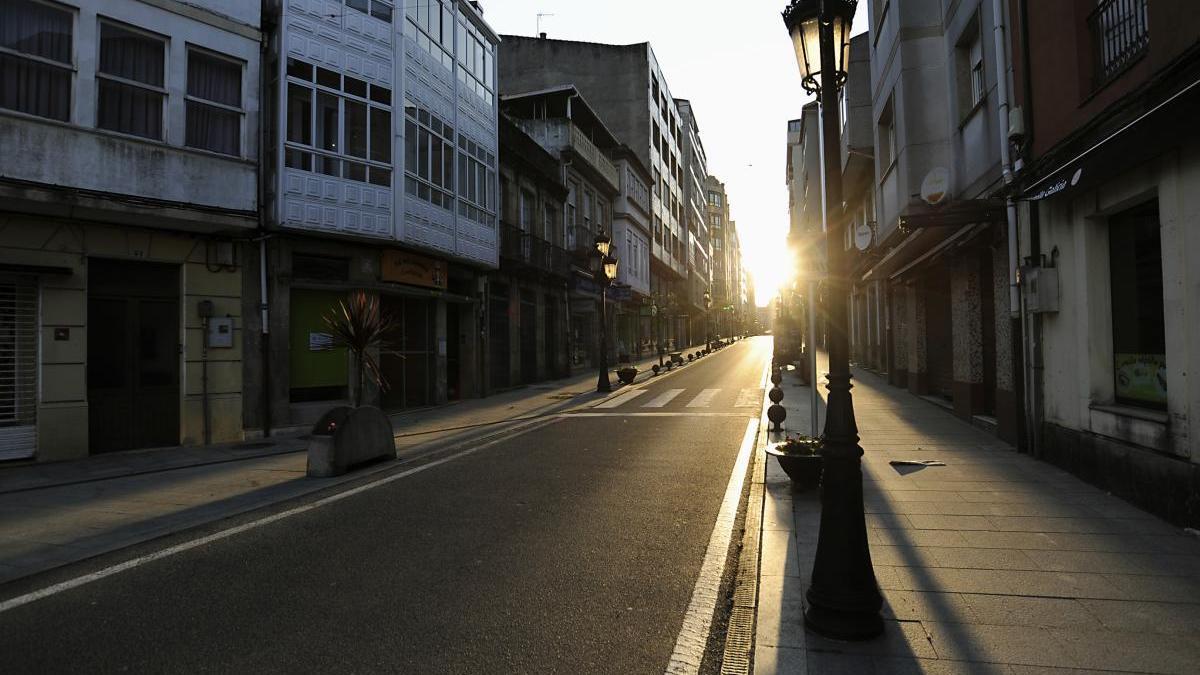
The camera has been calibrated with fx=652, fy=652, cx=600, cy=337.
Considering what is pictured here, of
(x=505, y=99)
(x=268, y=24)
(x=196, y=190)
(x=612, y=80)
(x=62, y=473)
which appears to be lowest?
(x=62, y=473)

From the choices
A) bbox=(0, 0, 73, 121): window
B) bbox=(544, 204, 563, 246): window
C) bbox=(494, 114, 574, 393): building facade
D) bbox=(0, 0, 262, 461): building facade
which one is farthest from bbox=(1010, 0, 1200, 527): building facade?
bbox=(544, 204, 563, 246): window

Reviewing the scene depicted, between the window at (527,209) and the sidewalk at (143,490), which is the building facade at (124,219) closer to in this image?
the sidewalk at (143,490)

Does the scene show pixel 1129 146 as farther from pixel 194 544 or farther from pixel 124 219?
pixel 124 219

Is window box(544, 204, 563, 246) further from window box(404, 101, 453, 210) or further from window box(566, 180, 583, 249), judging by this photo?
window box(404, 101, 453, 210)

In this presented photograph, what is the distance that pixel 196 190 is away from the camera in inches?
465

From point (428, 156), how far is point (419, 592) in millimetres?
13861

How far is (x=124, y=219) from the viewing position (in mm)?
10922

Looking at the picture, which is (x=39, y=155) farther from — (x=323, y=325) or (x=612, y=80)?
(x=612, y=80)

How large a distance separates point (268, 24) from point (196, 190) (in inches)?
156

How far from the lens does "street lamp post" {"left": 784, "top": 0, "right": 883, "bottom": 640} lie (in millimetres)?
3461

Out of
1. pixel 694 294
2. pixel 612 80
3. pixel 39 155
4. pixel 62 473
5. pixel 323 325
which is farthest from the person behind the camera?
pixel 694 294

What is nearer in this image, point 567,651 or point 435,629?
point 567,651

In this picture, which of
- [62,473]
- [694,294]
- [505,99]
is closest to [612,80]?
[505,99]

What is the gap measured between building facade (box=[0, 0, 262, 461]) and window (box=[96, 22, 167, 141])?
2cm
